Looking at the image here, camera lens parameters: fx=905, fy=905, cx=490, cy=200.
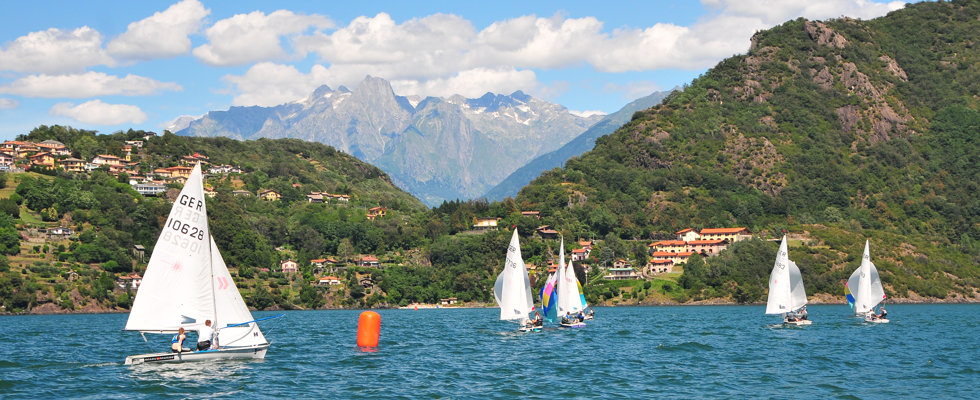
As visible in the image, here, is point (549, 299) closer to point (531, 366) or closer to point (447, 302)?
point (531, 366)

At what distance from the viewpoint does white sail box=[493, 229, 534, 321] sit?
274 ft

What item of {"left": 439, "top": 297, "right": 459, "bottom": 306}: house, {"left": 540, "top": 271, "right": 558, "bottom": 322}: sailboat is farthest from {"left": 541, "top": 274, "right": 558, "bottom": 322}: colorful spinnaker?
{"left": 439, "top": 297, "right": 459, "bottom": 306}: house

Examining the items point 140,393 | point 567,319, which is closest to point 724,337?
point 567,319

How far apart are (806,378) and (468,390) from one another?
69.8 ft

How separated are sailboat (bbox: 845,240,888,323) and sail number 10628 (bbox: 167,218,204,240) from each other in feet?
261

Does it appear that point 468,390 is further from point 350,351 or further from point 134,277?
point 134,277

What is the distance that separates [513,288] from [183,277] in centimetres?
3860

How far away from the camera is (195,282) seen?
169 feet

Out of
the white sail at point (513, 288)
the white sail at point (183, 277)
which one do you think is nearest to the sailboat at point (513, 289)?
the white sail at point (513, 288)

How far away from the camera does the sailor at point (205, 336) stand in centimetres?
5238

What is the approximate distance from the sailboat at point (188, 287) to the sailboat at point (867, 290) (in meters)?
77.5

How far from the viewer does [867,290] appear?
347 feet

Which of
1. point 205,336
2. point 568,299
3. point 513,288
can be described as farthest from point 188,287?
point 568,299

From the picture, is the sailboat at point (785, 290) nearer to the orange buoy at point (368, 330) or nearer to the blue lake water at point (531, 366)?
the blue lake water at point (531, 366)
